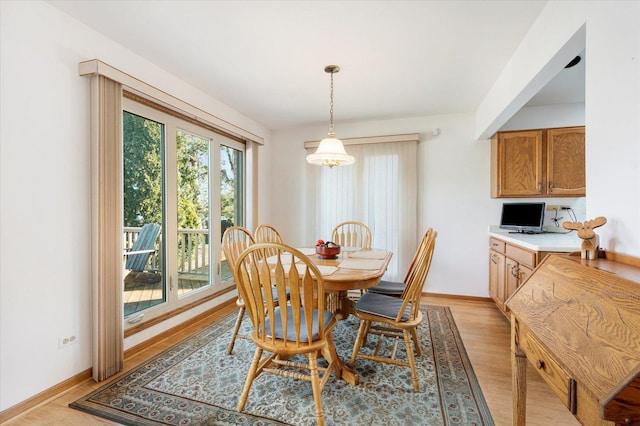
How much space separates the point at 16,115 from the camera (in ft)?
5.41

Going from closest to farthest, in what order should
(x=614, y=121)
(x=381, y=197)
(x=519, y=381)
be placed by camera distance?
1. (x=614, y=121)
2. (x=519, y=381)
3. (x=381, y=197)

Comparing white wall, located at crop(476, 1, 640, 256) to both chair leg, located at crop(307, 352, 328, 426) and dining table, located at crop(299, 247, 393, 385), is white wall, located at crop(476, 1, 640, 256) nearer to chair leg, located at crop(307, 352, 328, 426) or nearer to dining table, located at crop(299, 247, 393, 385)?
dining table, located at crop(299, 247, 393, 385)

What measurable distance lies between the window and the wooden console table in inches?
108

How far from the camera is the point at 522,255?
8.08 feet

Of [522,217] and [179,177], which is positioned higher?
[179,177]

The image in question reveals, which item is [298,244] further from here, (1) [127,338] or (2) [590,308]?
(2) [590,308]

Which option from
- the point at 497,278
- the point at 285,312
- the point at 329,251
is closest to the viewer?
the point at 285,312

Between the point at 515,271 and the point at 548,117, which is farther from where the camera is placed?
the point at 548,117

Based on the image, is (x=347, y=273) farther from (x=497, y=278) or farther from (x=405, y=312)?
(x=497, y=278)

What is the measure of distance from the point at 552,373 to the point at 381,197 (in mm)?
3092

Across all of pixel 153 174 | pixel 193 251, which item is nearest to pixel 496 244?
pixel 193 251

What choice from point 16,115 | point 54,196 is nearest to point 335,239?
point 54,196

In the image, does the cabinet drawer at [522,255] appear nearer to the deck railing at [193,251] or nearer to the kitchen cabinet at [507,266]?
the kitchen cabinet at [507,266]

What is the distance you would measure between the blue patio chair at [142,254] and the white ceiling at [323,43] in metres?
1.49
